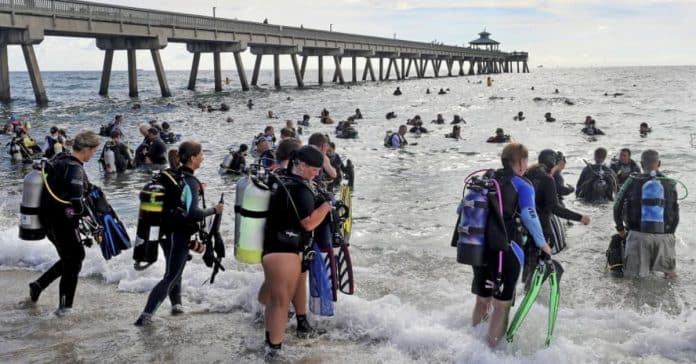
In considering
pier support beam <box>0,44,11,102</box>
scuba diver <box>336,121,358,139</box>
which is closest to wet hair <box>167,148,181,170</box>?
scuba diver <box>336,121,358,139</box>

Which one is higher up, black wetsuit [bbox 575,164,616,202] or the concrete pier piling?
the concrete pier piling

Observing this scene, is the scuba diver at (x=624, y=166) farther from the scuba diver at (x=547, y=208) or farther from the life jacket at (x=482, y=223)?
the life jacket at (x=482, y=223)

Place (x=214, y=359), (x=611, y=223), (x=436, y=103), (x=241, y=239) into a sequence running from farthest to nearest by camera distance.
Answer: (x=436, y=103), (x=611, y=223), (x=214, y=359), (x=241, y=239)

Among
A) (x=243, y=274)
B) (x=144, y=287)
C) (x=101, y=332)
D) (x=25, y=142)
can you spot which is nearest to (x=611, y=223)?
(x=243, y=274)

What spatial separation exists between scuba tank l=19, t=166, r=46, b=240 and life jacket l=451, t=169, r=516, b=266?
3.85 metres

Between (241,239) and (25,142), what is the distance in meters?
18.7

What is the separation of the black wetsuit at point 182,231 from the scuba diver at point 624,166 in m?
9.27

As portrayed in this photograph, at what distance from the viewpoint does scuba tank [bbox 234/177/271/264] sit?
4973 millimetres

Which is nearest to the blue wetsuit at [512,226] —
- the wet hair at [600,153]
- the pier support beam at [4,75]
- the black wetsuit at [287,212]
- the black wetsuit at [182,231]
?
the black wetsuit at [287,212]

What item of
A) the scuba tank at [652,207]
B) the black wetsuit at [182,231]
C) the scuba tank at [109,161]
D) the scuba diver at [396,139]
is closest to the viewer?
the black wetsuit at [182,231]

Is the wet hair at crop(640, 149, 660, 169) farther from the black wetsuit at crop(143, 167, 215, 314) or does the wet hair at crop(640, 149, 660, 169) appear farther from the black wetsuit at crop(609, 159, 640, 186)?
the black wetsuit at crop(609, 159, 640, 186)

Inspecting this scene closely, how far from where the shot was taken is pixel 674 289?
7969 millimetres

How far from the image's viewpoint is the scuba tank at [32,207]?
599 centimetres

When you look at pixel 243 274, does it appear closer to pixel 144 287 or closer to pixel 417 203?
pixel 144 287
